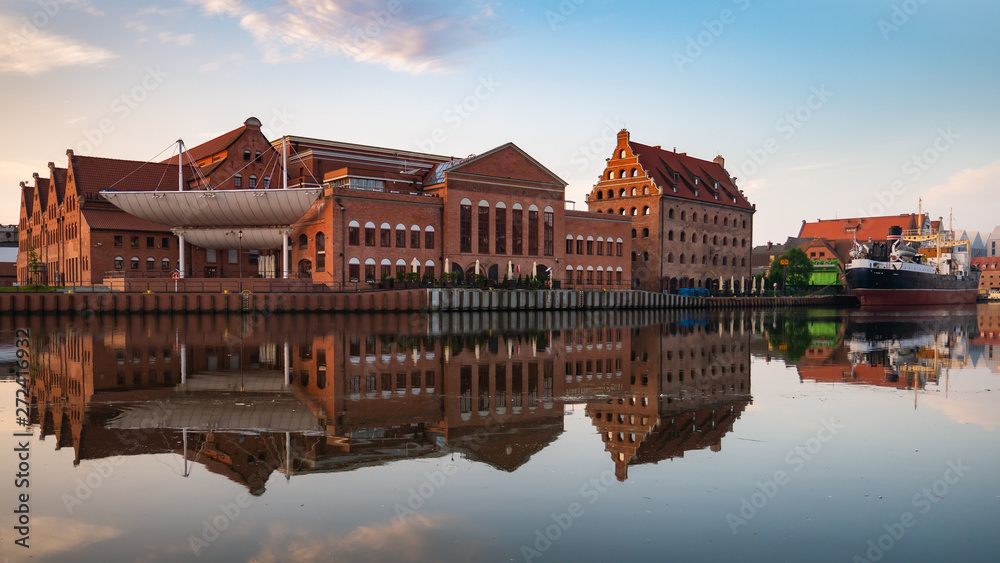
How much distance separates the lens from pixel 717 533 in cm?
672

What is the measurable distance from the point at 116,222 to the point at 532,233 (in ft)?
114

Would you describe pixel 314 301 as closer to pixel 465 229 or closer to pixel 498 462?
pixel 465 229

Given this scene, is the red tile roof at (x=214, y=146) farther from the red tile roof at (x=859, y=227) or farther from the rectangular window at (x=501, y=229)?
the red tile roof at (x=859, y=227)

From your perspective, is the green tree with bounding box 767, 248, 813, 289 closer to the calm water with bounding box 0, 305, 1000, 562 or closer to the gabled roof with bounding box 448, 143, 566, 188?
the gabled roof with bounding box 448, 143, 566, 188

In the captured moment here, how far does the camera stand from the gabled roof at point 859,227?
4889 inches

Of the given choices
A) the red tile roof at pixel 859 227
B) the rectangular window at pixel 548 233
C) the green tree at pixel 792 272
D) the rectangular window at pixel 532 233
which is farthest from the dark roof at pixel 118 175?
the red tile roof at pixel 859 227

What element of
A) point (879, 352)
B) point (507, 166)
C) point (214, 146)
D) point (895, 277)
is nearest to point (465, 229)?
point (507, 166)

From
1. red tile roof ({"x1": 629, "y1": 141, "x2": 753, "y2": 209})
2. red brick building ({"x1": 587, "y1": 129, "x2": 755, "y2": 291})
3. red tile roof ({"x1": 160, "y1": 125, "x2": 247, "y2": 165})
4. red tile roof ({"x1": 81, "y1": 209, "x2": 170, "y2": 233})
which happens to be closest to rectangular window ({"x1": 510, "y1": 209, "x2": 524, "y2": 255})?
red brick building ({"x1": 587, "y1": 129, "x2": 755, "y2": 291})

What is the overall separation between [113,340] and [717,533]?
84.0ft

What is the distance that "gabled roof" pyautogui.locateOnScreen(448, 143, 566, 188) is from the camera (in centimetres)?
5966

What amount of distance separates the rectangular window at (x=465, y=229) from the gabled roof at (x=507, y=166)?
10.7 ft

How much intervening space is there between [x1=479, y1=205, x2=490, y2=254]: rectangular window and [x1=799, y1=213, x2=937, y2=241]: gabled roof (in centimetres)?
8719

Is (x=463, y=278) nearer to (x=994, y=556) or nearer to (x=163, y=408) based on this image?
(x=163, y=408)

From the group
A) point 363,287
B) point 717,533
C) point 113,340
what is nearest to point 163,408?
point 717,533
